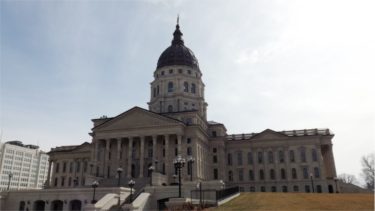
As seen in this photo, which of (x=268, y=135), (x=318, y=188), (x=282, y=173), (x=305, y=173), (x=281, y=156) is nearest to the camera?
(x=318, y=188)

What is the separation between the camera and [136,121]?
199ft

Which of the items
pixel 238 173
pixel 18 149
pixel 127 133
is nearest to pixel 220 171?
pixel 238 173

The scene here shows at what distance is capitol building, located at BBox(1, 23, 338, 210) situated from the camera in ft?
188

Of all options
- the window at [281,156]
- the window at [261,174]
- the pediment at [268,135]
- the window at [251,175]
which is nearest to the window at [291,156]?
the window at [281,156]

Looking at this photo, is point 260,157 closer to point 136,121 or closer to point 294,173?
point 294,173

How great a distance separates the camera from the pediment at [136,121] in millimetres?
59312

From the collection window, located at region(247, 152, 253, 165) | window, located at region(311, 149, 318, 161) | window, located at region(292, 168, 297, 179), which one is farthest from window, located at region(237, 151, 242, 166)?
window, located at region(311, 149, 318, 161)

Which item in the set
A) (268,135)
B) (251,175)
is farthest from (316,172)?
(251,175)

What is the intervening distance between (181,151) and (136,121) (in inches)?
426

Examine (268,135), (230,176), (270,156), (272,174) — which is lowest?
(230,176)

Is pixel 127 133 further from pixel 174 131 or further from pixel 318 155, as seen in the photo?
pixel 318 155

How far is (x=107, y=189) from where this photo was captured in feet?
133

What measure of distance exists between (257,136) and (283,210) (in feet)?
163

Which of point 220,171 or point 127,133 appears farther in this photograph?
point 220,171
